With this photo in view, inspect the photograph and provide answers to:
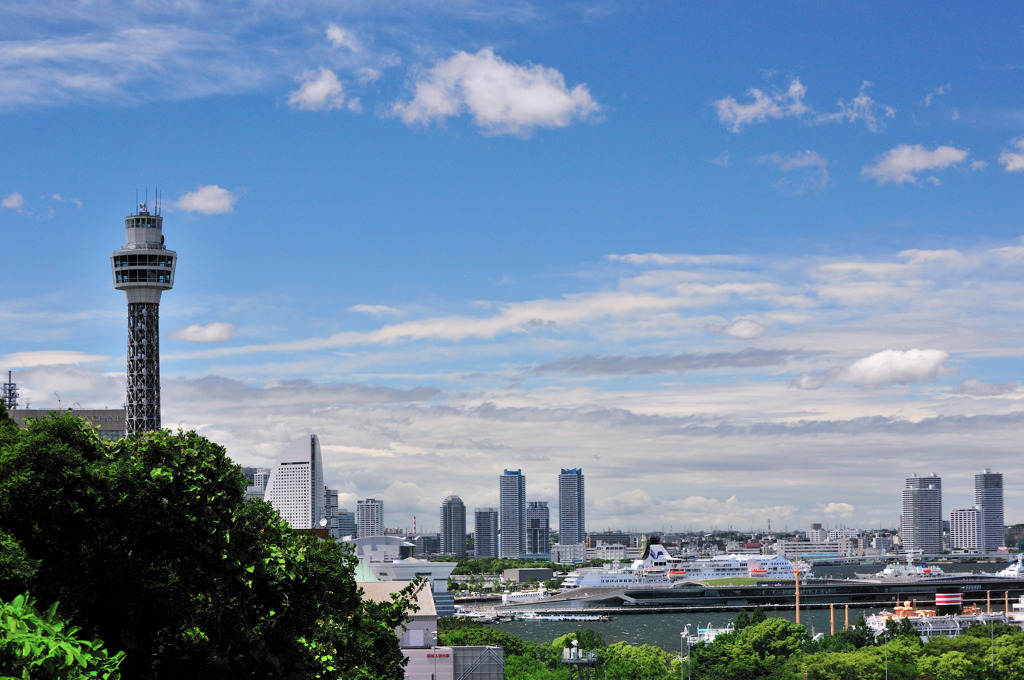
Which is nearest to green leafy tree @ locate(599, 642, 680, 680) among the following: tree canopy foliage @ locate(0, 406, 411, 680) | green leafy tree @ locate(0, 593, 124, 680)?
tree canopy foliage @ locate(0, 406, 411, 680)

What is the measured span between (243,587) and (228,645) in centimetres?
125

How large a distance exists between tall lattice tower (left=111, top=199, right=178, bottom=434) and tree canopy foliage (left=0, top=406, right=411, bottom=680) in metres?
121

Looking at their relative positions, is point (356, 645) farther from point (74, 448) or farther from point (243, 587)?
point (74, 448)

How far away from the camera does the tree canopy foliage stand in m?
20.5

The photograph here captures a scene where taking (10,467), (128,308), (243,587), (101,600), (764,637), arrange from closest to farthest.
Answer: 1. (10,467)
2. (101,600)
3. (243,587)
4. (764,637)
5. (128,308)

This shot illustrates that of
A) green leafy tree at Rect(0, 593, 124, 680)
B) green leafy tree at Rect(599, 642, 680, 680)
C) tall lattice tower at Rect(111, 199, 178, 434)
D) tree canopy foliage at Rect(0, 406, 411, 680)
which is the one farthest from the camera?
tall lattice tower at Rect(111, 199, 178, 434)

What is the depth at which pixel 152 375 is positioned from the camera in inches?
5605

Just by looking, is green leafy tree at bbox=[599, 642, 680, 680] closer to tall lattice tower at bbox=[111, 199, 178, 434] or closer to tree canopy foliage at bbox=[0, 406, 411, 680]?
tree canopy foliage at bbox=[0, 406, 411, 680]

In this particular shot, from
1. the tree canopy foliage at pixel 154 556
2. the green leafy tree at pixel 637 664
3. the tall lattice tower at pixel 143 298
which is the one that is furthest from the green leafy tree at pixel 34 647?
the tall lattice tower at pixel 143 298

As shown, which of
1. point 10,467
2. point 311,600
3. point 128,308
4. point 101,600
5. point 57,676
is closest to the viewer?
point 57,676

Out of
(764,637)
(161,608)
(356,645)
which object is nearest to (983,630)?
(764,637)

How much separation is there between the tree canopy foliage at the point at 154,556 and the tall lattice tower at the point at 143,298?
121m

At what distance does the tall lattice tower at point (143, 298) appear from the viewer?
139 m

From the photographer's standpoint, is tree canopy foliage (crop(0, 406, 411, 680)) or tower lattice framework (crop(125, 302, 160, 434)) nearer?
tree canopy foliage (crop(0, 406, 411, 680))
